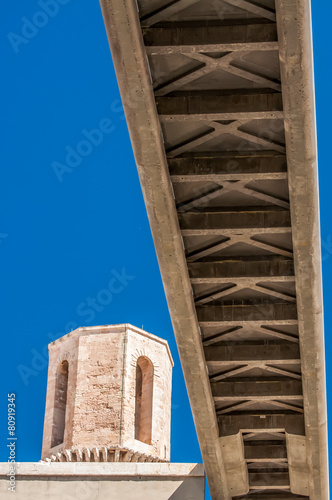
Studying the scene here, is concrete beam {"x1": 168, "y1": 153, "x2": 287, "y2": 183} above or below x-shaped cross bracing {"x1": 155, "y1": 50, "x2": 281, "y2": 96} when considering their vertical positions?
below

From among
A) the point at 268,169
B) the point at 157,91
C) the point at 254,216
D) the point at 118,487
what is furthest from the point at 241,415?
the point at 157,91

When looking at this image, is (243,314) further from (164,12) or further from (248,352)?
(164,12)

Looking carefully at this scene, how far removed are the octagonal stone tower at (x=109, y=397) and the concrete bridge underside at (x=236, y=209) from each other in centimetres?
1530

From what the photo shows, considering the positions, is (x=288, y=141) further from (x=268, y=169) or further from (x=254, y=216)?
(x=254, y=216)

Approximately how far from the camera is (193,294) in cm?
1623

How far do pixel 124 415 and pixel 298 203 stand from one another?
23075 millimetres

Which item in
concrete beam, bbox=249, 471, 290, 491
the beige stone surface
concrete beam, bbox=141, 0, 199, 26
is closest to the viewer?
concrete beam, bbox=141, 0, 199, 26

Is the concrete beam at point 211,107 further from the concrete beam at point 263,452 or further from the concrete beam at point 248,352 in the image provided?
the concrete beam at point 263,452

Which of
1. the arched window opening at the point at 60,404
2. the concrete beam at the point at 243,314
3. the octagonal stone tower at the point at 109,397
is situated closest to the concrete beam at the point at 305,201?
the concrete beam at the point at 243,314

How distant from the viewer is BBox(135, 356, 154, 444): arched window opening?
3662 cm

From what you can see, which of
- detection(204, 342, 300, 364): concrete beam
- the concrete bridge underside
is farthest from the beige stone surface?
detection(204, 342, 300, 364): concrete beam

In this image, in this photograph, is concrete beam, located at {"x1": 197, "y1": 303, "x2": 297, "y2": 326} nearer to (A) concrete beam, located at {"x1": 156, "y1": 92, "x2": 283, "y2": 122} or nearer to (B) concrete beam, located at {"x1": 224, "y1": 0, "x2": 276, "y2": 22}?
(A) concrete beam, located at {"x1": 156, "y1": 92, "x2": 283, "y2": 122}

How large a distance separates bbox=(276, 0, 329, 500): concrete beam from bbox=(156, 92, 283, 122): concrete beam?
52cm

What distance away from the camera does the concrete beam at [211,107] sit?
1274cm
